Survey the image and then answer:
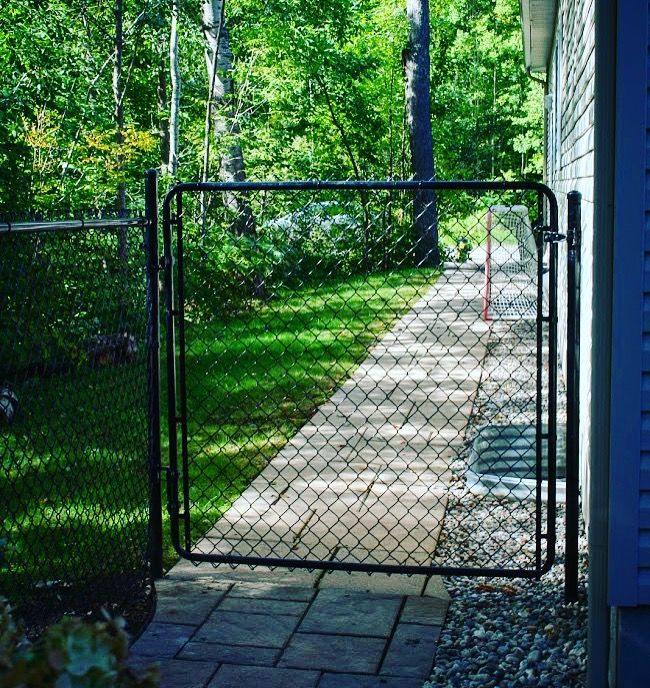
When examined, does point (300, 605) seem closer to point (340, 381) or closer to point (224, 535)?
point (224, 535)

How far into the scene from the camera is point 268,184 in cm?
401

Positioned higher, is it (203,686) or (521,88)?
(521,88)

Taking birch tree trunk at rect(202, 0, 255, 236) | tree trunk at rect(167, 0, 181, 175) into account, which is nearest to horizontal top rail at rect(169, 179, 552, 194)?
tree trunk at rect(167, 0, 181, 175)

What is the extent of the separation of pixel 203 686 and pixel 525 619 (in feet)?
4.09

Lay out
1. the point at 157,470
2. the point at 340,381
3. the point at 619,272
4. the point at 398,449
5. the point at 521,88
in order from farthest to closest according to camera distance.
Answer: the point at 521,88 → the point at 340,381 → the point at 398,449 → the point at 157,470 → the point at 619,272

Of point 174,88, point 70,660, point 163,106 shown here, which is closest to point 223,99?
point 174,88

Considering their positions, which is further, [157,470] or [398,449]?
[398,449]

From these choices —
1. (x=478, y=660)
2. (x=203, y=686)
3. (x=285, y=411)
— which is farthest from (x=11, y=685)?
(x=285, y=411)

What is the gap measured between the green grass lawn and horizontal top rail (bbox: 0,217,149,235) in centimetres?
65

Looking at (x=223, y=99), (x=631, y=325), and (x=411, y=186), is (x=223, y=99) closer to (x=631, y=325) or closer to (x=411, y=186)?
(x=411, y=186)

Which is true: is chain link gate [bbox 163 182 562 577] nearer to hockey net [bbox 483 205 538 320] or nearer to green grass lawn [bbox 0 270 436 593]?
green grass lawn [bbox 0 270 436 593]

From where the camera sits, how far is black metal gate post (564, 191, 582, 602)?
389 centimetres

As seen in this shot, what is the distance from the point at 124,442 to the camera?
224 inches

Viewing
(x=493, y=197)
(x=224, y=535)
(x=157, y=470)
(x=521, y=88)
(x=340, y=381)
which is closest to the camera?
(x=157, y=470)
